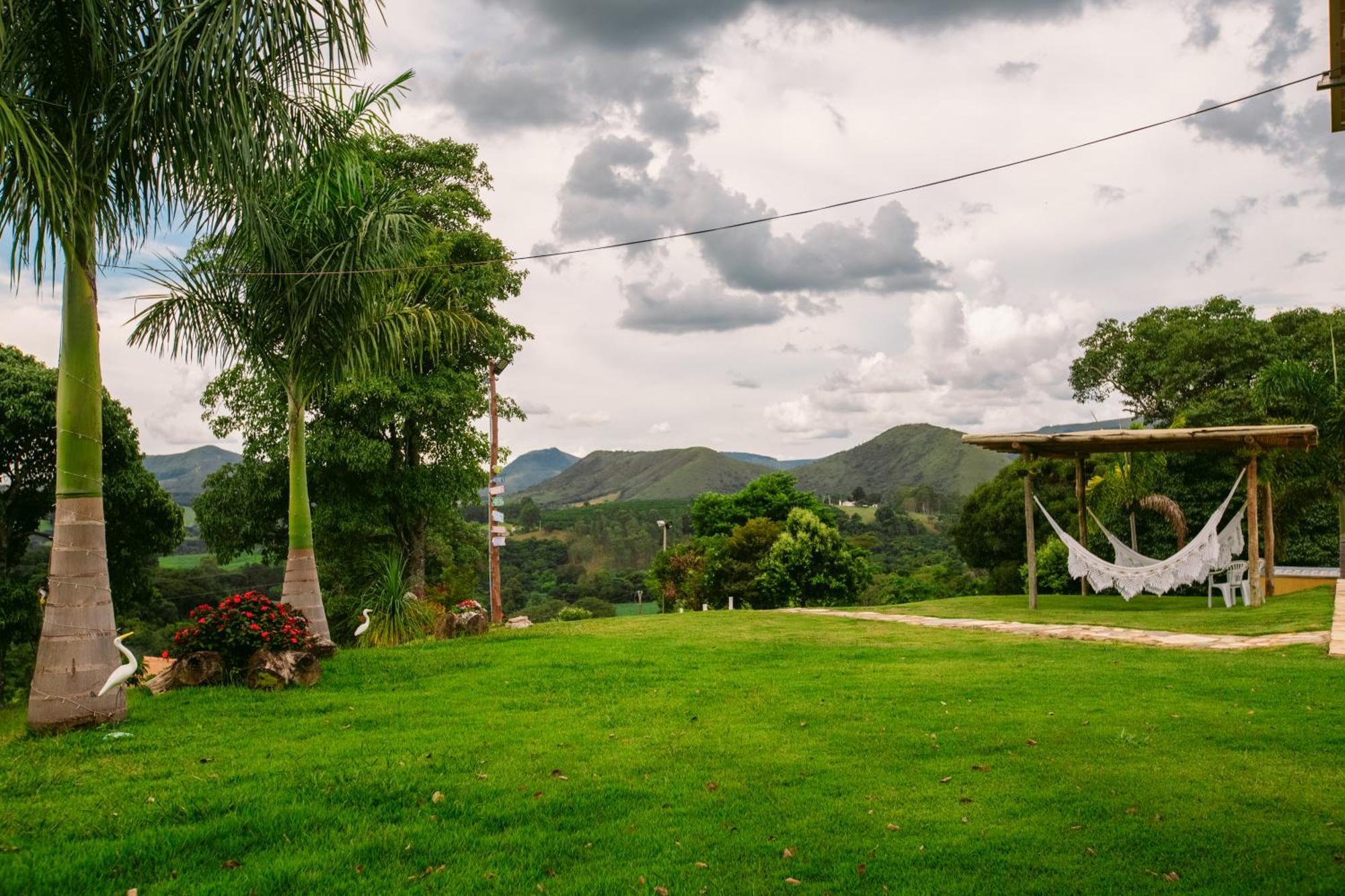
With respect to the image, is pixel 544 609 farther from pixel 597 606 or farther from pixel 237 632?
pixel 237 632

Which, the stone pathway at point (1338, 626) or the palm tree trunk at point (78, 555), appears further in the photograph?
the stone pathway at point (1338, 626)

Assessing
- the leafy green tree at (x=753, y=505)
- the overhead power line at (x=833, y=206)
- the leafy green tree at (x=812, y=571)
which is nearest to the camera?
the overhead power line at (x=833, y=206)

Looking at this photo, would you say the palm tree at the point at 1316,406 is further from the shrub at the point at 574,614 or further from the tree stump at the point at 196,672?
the shrub at the point at 574,614

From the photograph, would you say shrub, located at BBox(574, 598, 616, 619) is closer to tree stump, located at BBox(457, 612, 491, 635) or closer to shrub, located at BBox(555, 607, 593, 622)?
shrub, located at BBox(555, 607, 593, 622)

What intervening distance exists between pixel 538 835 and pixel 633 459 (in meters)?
195

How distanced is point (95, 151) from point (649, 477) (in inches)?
6756

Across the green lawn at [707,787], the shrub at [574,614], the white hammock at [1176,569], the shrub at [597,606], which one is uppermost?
the white hammock at [1176,569]

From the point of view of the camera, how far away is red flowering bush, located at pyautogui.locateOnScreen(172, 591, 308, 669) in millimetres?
6977

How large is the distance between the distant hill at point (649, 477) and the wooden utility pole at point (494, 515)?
410 feet

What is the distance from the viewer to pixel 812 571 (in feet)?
75.8

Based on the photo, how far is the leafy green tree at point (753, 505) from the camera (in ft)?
94.9

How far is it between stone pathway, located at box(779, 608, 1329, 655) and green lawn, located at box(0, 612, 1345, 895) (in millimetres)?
1670

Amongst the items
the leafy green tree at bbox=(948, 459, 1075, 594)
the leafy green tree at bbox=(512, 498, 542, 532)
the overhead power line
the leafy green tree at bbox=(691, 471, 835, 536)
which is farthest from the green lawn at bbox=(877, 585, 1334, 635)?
the leafy green tree at bbox=(512, 498, 542, 532)

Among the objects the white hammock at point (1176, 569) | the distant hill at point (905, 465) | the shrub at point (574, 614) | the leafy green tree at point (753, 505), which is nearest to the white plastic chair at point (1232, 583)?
the white hammock at point (1176, 569)
